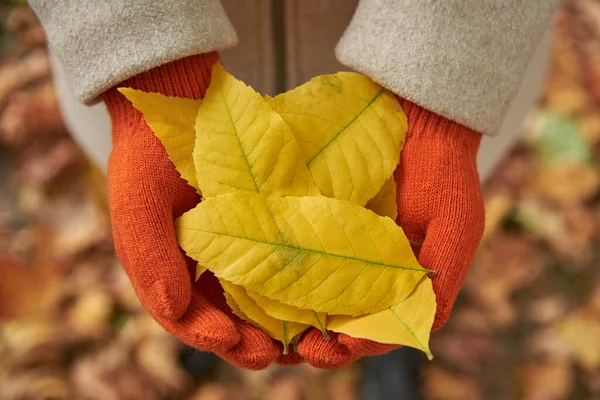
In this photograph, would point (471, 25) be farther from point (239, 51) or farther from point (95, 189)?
point (95, 189)

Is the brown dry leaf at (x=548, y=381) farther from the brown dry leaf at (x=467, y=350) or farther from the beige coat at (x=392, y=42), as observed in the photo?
the beige coat at (x=392, y=42)

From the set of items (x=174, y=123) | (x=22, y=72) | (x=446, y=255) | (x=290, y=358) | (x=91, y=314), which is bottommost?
(x=91, y=314)

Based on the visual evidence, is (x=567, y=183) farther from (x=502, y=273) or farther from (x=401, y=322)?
(x=401, y=322)

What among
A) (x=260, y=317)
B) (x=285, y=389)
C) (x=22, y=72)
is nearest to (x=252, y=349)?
(x=260, y=317)

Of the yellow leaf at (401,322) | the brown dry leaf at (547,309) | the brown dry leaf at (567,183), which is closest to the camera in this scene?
the yellow leaf at (401,322)

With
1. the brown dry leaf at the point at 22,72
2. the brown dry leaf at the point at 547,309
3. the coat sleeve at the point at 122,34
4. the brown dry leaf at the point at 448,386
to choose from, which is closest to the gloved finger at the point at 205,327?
the coat sleeve at the point at 122,34

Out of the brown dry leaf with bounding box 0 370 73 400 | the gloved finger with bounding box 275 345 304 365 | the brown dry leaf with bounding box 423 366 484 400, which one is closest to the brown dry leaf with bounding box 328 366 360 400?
the brown dry leaf with bounding box 423 366 484 400

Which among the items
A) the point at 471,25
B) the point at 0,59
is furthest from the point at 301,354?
the point at 0,59
